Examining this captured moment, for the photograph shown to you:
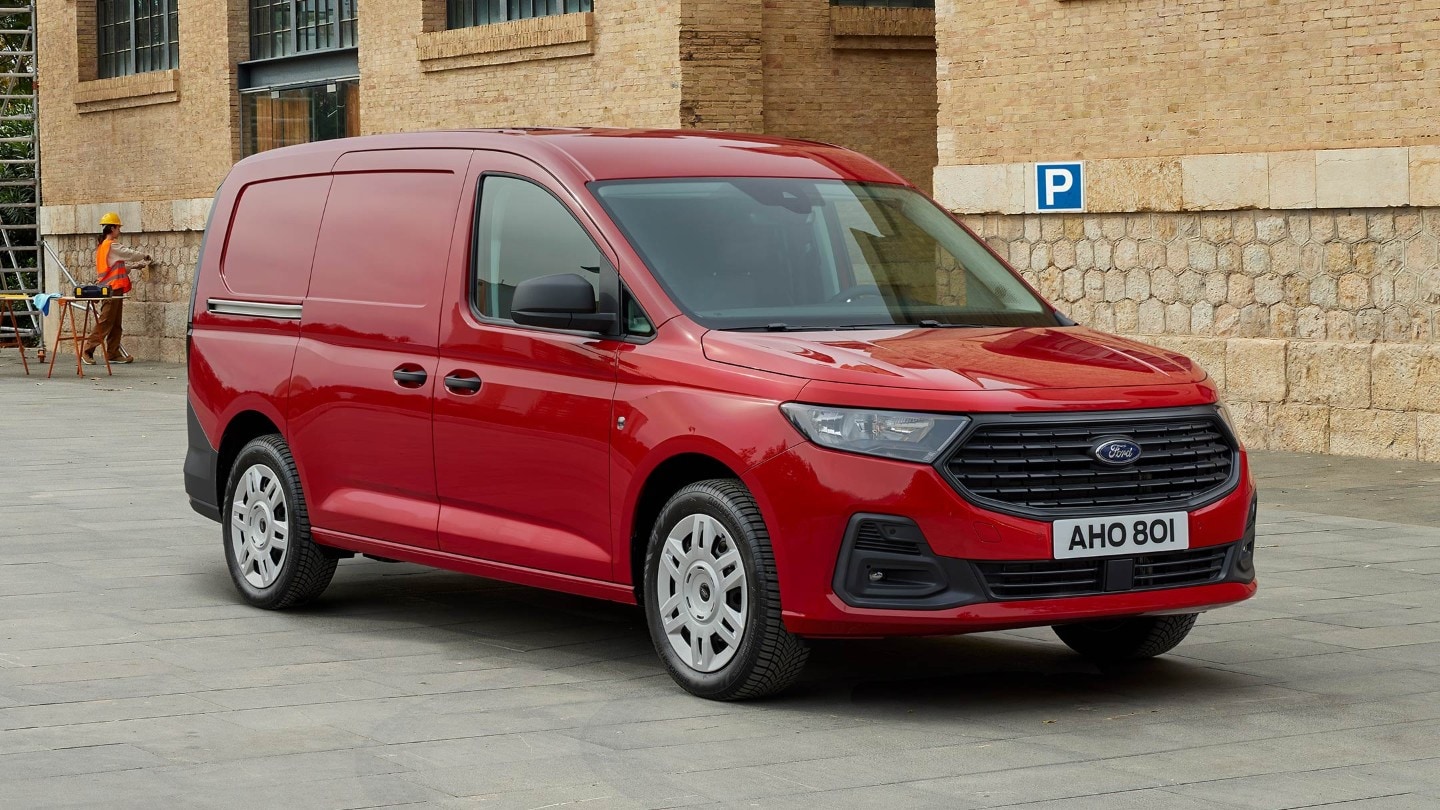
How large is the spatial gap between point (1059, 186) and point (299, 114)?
1388cm

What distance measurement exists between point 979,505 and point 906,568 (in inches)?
11.3

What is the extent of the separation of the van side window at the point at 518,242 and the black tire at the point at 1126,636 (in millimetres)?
2141

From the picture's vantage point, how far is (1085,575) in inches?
253

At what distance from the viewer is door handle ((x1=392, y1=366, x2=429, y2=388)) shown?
787cm

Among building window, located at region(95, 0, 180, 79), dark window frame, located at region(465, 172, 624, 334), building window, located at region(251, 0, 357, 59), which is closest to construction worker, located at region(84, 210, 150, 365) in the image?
building window, located at region(95, 0, 180, 79)

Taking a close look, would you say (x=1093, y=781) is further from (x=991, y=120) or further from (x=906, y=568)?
(x=991, y=120)

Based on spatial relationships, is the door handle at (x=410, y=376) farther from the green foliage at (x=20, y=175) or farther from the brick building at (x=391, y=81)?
the green foliage at (x=20, y=175)

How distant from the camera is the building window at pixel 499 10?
22875mm

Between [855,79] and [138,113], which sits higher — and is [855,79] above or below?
below

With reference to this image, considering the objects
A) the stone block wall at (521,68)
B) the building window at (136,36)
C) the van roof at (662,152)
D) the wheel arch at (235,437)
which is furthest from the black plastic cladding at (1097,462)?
the building window at (136,36)

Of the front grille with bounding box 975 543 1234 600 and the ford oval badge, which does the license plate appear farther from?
the ford oval badge

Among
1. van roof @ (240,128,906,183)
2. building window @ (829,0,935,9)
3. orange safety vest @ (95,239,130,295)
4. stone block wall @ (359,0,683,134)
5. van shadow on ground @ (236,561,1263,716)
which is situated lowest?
van shadow on ground @ (236,561,1263,716)

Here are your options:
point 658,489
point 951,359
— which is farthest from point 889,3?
point 951,359

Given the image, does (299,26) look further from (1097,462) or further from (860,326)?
(1097,462)
